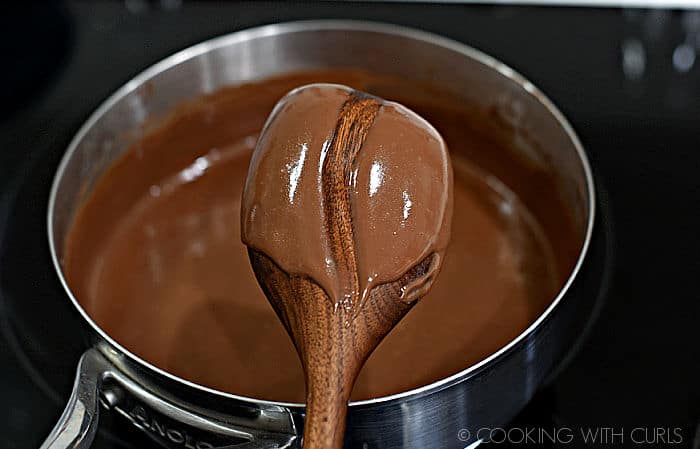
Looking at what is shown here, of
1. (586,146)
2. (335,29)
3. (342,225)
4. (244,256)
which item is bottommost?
(342,225)

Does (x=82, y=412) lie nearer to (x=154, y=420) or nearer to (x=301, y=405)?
(x=154, y=420)

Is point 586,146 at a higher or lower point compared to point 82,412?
higher

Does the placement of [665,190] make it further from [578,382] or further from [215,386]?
[215,386]

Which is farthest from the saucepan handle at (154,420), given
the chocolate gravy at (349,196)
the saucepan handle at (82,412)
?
the chocolate gravy at (349,196)

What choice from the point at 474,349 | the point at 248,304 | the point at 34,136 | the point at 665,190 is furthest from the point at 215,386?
the point at 665,190

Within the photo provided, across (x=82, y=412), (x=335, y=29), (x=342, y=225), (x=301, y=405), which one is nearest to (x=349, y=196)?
(x=342, y=225)

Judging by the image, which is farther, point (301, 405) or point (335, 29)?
point (335, 29)

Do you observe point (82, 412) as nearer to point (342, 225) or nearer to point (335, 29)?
point (342, 225)

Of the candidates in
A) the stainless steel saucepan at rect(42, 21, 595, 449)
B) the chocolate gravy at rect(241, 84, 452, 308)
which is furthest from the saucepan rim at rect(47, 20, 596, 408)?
the chocolate gravy at rect(241, 84, 452, 308)
